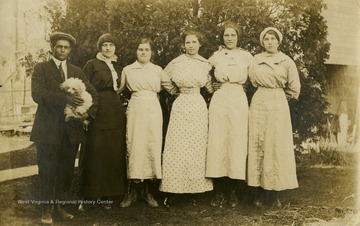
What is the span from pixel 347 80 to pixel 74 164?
1972mm

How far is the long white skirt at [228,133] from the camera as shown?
2.83m

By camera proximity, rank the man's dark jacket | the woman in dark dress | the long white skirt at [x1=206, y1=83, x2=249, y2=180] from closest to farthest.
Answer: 1. the man's dark jacket
2. the woman in dark dress
3. the long white skirt at [x1=206, y1=83, x2=249, y2=180]

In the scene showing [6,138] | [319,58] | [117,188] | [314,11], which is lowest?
[117,188]

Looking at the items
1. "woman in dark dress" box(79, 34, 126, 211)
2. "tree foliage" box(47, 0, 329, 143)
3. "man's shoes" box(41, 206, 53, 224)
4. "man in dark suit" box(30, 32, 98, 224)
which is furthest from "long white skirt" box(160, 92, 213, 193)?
"man's shoes" box(41, 206, 53, 224)

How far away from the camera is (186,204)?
290cm

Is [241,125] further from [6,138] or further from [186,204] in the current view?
[6,138]

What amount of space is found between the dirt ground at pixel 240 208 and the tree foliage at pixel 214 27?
1.19 ft

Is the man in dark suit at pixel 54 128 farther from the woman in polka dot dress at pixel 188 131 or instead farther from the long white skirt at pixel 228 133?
→ the long white skirt at pixel 228 133

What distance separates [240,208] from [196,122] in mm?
667

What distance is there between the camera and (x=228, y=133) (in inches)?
112

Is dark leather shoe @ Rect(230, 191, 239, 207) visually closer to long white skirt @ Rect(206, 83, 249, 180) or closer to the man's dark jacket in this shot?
long white skirt @ Rect(206, 83, 249, 180)

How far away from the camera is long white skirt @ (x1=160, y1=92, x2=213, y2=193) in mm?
2814

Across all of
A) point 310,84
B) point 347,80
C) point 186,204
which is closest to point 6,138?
point 186,204

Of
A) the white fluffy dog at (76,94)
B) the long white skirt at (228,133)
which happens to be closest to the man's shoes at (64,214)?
the white fluffy dog at (76,94)
